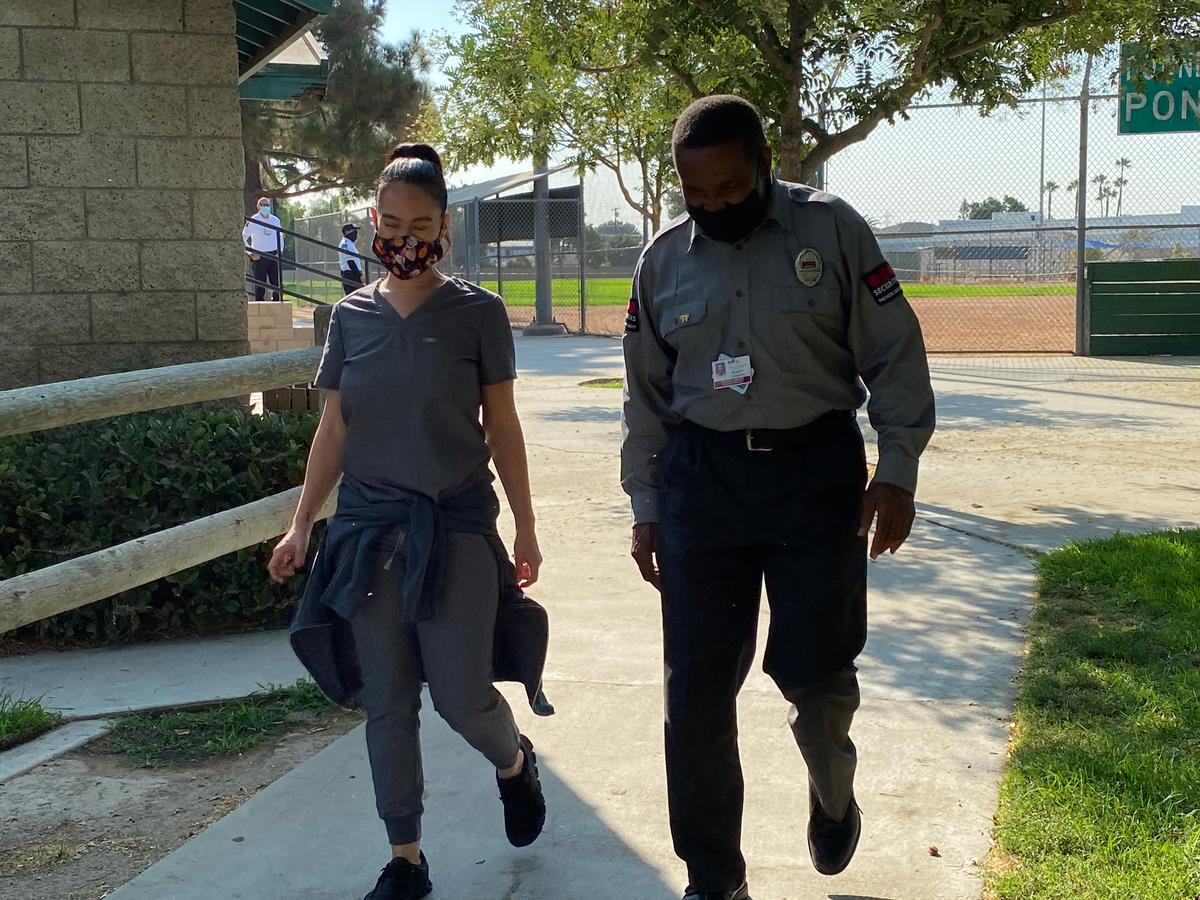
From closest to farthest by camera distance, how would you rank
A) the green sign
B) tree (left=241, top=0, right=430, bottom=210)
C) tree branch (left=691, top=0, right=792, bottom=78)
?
1. tree branch (left=691, top=0, right=792, bottom=78)
2. the green sign
3. tree (left=241, top=0, right=430, bottom=210)

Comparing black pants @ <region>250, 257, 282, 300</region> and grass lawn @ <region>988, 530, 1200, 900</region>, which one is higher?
black pants @ <region>250, 257, 282, 300</region>

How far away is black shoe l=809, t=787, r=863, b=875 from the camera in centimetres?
312

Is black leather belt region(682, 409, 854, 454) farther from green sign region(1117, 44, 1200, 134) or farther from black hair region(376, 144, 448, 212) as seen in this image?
green sign region(1117, 44, 1200, 134)

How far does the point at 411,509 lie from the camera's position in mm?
3080

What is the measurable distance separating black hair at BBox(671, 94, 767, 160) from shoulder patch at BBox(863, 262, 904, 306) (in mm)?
358

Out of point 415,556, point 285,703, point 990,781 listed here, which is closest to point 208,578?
point 285,703

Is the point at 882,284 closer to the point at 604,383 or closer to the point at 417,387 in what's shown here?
the point at 417,387

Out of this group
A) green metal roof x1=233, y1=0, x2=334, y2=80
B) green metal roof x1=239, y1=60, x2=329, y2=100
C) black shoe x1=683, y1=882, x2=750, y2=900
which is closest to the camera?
black shoe x1=683, y1=882, x2=750, y2=900

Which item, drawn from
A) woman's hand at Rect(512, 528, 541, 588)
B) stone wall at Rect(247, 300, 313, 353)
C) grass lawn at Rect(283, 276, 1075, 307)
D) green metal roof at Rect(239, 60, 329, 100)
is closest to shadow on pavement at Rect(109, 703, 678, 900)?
woman's hand at Rect(512, 528, 541, 588)

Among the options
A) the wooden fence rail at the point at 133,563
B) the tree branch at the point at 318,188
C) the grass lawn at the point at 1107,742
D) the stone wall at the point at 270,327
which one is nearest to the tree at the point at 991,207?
the stone wall at the point at 270,327

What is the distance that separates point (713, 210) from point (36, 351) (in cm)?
492

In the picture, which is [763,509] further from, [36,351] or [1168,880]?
[36,351]

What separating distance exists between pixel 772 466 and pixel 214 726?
236 cm

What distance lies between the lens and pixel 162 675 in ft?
16.0
